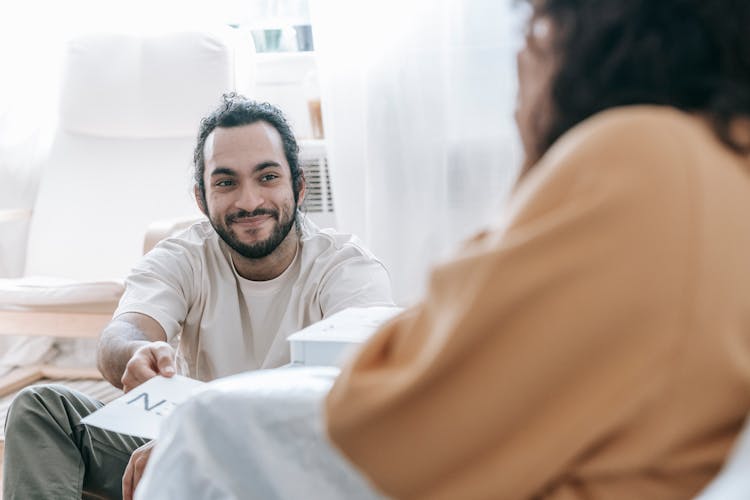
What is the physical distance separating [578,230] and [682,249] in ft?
0.19

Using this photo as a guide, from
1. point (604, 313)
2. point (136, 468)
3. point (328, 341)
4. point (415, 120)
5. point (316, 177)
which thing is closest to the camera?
point (604, 313)

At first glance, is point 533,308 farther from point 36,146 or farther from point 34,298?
point 36,146

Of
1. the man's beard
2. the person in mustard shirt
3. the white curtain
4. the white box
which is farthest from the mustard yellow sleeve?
the white curtain

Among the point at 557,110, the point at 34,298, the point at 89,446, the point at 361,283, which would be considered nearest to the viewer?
the point at 557,110

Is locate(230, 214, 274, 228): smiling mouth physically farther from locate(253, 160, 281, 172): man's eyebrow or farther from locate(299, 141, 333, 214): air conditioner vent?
locate(299, 141, 333, 214): air conditioner vent

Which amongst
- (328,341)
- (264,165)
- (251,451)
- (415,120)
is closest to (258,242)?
(264,165)

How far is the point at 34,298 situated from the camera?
2.12 m

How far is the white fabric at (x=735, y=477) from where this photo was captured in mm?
492

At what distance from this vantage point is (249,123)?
64.7 inches

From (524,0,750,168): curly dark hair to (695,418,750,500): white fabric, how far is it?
0.17 meters

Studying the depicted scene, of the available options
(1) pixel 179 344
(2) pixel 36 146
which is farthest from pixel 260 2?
(1) pixel 179 344

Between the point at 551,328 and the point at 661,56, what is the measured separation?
186mm

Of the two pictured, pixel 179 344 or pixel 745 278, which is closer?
pixel 745 278

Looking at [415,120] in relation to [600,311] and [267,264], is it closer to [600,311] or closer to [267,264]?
[267,264]
